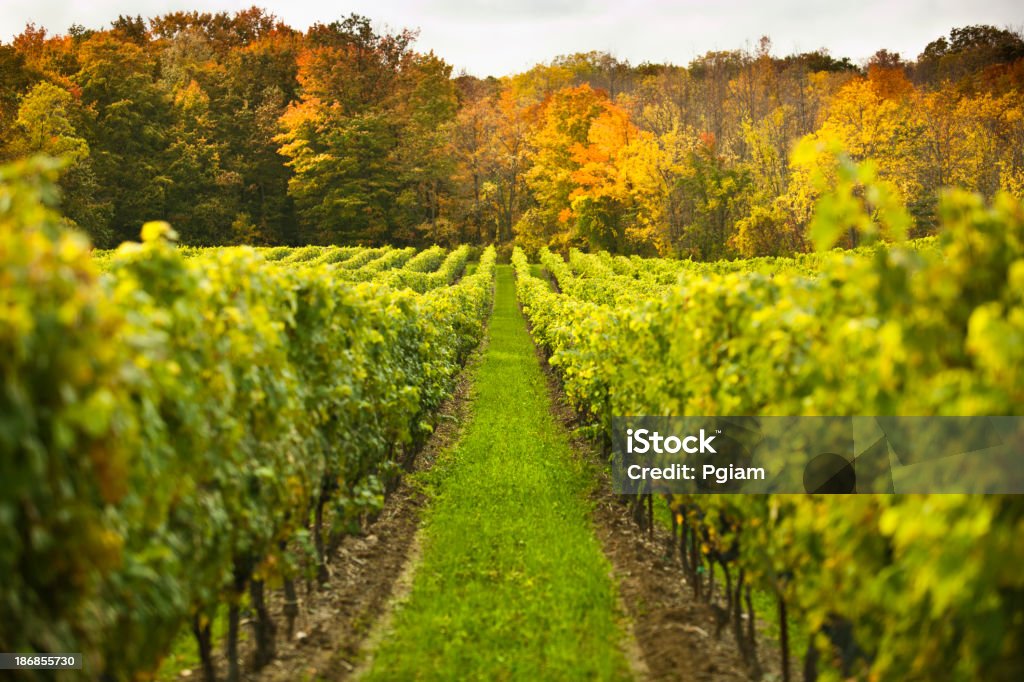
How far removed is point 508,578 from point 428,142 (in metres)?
51.9

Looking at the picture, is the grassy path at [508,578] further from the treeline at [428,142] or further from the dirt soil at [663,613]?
the treeline at [428,142]

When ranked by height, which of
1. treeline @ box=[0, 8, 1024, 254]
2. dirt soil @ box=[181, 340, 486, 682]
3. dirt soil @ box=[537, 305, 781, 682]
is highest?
treeline @ box=[0, 8, 1024, 254]

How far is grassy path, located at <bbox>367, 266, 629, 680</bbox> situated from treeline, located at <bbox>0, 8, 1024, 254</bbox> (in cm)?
2760

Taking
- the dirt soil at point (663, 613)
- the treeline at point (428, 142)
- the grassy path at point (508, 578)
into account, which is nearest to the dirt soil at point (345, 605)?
the grassy path at point (508, 578)

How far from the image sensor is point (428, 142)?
56219 mm

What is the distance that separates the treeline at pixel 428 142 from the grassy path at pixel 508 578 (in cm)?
2760

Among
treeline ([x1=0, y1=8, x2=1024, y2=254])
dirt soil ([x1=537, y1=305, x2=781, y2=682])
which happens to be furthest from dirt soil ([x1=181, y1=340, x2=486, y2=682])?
treeline ([x1=0, y1=8, x2=1024, y2=254])

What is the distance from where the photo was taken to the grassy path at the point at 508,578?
18.4 ft

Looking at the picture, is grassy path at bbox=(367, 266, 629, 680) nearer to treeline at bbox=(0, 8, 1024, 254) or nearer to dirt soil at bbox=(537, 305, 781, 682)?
dirt soil at bbox=(537, 305, 781, 682)

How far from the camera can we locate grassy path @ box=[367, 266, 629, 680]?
5613mm

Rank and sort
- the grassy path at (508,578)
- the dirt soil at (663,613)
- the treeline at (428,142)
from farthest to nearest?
the treeline at (428,142), the grassy path at (508,578), the dirt soil at (663,613)

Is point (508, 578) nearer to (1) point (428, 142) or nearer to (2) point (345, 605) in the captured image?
(2) point (345, 605)

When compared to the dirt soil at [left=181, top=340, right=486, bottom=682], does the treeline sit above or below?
above

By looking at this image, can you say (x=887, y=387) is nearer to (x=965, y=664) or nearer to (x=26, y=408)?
(x=965, y=664)
